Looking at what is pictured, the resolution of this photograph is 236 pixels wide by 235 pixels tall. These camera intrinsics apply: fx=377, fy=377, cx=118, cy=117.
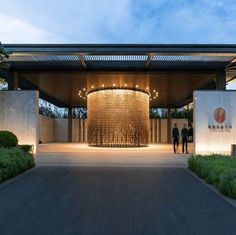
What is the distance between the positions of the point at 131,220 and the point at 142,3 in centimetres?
958

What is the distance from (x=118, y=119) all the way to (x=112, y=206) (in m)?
17.0

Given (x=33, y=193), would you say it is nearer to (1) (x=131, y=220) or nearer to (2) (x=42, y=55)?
(1) (x=131, y=220)

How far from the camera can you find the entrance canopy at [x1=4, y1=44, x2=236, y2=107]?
15.0 metres

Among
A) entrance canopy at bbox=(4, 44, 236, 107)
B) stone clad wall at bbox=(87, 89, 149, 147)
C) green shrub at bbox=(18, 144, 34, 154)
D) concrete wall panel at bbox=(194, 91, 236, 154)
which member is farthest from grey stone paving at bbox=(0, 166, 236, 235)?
stone clad wall at bbox=(87, 89, 149, 147)

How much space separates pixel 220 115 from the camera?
18406 millimetres

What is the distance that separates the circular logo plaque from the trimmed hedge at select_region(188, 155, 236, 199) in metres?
6.92

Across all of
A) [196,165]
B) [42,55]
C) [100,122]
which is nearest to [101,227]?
[196,165]

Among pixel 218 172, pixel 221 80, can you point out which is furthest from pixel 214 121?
pixel 218 172

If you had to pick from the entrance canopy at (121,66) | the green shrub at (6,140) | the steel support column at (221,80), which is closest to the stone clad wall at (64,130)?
the entrance canopy at (121,66)

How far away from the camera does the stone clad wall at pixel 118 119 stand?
23.4 metres

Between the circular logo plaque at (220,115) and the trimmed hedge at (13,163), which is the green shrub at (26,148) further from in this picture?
the circular logo plaque at (220,115)

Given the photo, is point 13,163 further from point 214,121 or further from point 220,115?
point 220,115

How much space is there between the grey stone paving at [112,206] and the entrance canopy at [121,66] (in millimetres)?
6400

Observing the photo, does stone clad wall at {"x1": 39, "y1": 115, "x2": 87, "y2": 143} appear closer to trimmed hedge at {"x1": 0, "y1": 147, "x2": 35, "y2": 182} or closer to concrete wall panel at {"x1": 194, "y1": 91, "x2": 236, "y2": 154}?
concrete wall panel at {"x1": 194, "y1": 91, "x2": 236, "y2": 154}
